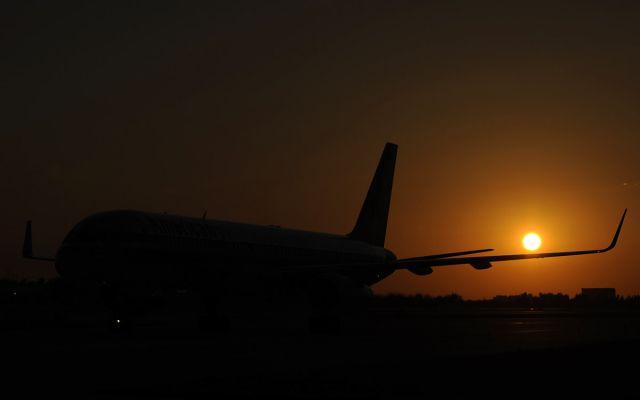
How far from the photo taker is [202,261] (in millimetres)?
32906

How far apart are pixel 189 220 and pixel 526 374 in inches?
821

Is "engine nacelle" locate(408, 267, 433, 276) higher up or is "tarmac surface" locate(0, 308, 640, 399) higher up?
"engine nacelle" locate(408, 267, 433, 276)

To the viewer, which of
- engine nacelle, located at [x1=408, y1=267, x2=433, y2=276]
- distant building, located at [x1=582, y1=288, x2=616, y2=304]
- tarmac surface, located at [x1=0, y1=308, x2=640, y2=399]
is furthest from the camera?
distant building, located at [x1=582, y1=288, x2=616, y2=304]

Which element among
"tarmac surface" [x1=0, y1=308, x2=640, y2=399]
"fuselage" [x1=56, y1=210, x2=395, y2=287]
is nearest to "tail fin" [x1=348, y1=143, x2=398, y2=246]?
"fuselage" [x1=56, y1=210, x2=395, y2=287]

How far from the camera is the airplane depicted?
29938mm

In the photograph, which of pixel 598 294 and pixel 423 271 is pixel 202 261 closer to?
pixel 423 271

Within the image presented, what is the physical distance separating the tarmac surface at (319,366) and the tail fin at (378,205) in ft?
71.8

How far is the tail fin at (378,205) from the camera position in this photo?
48562 mm

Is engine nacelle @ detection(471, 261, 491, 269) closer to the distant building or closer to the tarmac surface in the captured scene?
the tarmac surface

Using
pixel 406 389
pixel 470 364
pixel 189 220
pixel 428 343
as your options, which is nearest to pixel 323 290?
pixel 189 220

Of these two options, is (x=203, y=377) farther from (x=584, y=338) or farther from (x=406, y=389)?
(x=584, y=338)

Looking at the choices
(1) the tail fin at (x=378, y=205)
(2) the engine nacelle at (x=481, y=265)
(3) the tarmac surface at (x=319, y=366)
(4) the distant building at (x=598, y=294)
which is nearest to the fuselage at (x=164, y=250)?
(3) the tarmac surface at (x=319, y=366)

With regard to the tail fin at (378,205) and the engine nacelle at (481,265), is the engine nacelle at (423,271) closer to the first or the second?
the engine nacelle at (481,265)

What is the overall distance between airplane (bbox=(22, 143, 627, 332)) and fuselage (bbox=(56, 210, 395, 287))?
1.4 inches
